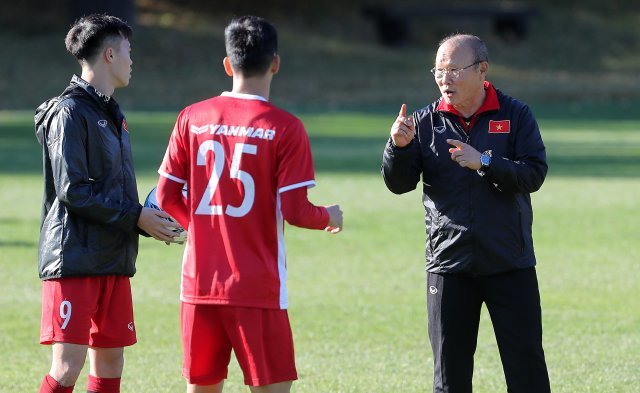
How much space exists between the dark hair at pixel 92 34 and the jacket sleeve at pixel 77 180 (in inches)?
13.5

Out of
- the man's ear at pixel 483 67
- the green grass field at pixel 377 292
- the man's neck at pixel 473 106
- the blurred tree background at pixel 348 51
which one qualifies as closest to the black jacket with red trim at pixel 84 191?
the man's neck at pixel 473 106

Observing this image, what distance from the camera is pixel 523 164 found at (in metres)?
5.81

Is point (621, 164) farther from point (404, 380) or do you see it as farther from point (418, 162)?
point (418, 162)

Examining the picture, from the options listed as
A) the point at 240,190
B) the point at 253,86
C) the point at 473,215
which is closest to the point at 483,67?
the point at 473,215

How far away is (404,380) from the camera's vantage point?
768 centimetres

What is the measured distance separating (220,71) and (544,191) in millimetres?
21188

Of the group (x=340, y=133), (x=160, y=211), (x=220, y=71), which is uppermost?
(x=220, y=71)

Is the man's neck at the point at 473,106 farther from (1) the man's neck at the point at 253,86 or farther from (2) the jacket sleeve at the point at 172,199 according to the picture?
(2) the jacket sleeve at the point at 172,199

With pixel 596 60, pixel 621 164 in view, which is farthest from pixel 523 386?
pixel 596 60

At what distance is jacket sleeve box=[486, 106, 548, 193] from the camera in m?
5.71

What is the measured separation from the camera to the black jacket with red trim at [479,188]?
19.3ft

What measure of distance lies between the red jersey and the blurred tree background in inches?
1083

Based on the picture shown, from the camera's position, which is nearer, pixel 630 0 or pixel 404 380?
pixel 404 380

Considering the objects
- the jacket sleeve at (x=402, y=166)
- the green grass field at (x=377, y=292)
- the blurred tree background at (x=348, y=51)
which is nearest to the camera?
the jacket sleeve at (x=402, y=166)
